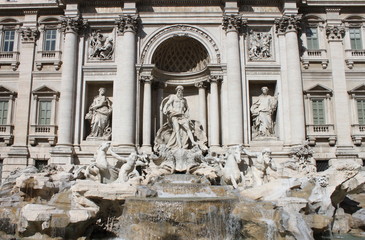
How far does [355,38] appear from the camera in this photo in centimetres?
2272

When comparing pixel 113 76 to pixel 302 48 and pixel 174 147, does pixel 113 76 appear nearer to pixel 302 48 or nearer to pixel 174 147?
pixel 174 147

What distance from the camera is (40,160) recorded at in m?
21.0

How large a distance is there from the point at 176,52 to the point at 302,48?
8349 mm

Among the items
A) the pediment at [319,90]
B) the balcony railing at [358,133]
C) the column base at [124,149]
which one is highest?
the pediment at [319,90]

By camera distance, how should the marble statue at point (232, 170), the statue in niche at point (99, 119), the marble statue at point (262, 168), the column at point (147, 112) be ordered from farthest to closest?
the statue in niche at point (99, 119) → the column at point (147, 112) → the marble statue at point (232, 170) → the marble statue at point (262, 168)

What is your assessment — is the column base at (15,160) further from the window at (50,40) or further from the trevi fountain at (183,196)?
the window at (50,40)

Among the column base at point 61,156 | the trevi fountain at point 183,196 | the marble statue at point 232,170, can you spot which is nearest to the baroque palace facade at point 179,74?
the column base at point 61,156

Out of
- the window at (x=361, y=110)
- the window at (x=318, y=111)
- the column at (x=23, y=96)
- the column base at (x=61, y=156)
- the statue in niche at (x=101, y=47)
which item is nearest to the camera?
the column base at (x=61, y=156)

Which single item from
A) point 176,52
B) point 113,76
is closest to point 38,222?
point 113,76

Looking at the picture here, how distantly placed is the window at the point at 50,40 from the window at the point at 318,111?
684 inches

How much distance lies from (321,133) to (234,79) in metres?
6.37

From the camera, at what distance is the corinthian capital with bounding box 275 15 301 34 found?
2127 centimetres

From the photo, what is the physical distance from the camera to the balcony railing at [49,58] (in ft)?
71.9

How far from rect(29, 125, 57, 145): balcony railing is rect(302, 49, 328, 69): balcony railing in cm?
1644
